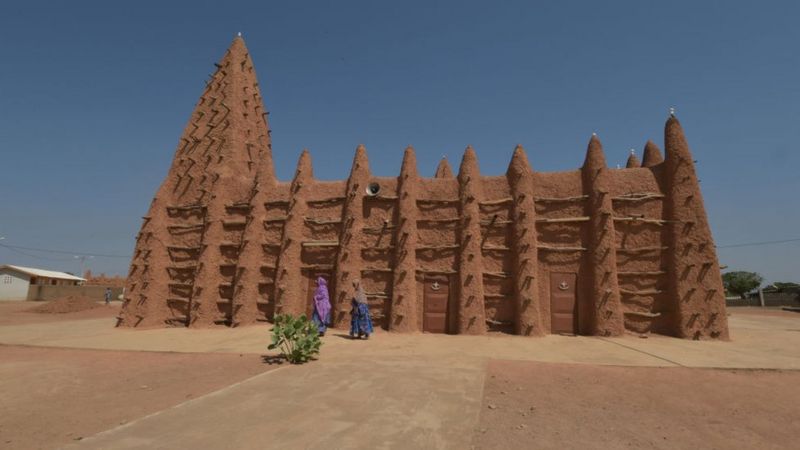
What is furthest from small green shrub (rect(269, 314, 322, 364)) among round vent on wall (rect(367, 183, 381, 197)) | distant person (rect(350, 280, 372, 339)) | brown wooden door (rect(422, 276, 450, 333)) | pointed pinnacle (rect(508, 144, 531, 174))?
pointed pinnacle (rect(508, 144, 531, 174))

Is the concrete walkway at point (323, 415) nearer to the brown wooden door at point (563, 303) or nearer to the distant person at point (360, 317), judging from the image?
the distant person at point (360, 317)

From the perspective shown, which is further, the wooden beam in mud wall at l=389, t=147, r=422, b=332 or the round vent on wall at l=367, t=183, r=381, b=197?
the round vent on wall at l=367, t=183, r=381, b=197

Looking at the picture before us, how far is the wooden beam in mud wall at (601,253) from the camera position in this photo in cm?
1519

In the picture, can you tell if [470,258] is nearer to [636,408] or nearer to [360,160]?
[360,160]

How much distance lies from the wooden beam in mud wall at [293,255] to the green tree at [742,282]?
230 ft

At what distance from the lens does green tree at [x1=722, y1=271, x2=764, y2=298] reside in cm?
6103

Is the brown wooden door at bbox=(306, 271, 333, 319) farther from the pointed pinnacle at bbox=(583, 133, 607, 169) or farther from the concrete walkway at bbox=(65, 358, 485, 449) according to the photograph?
the pointed pinnacle at bbox=(583, 133, 607, 169)

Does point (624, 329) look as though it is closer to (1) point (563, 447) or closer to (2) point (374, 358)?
(2) point (374, 358)

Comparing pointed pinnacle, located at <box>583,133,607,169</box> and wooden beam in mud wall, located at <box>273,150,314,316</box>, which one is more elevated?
pointed pinnacle, located at <box>583,133,607,169</box>

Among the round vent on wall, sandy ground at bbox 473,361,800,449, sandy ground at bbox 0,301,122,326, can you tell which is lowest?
sandy ground at bbox 0,301,122,326

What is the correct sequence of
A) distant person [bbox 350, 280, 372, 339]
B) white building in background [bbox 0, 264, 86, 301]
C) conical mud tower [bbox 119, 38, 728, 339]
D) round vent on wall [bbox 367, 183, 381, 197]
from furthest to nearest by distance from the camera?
white building in background [bbox 0, 264, 86, 301] < round vent on wall [bbox 367, 183, 381, 197] < conical mud tower [bbox 119, 38, 728, 339] < distant person [bbox 350, 280, 372, 339]

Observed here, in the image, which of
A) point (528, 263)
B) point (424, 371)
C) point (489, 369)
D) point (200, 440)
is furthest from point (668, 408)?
point (528, 263)

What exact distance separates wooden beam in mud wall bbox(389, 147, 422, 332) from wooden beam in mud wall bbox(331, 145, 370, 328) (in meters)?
1.83

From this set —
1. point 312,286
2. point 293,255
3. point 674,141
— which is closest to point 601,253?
point 674,141
